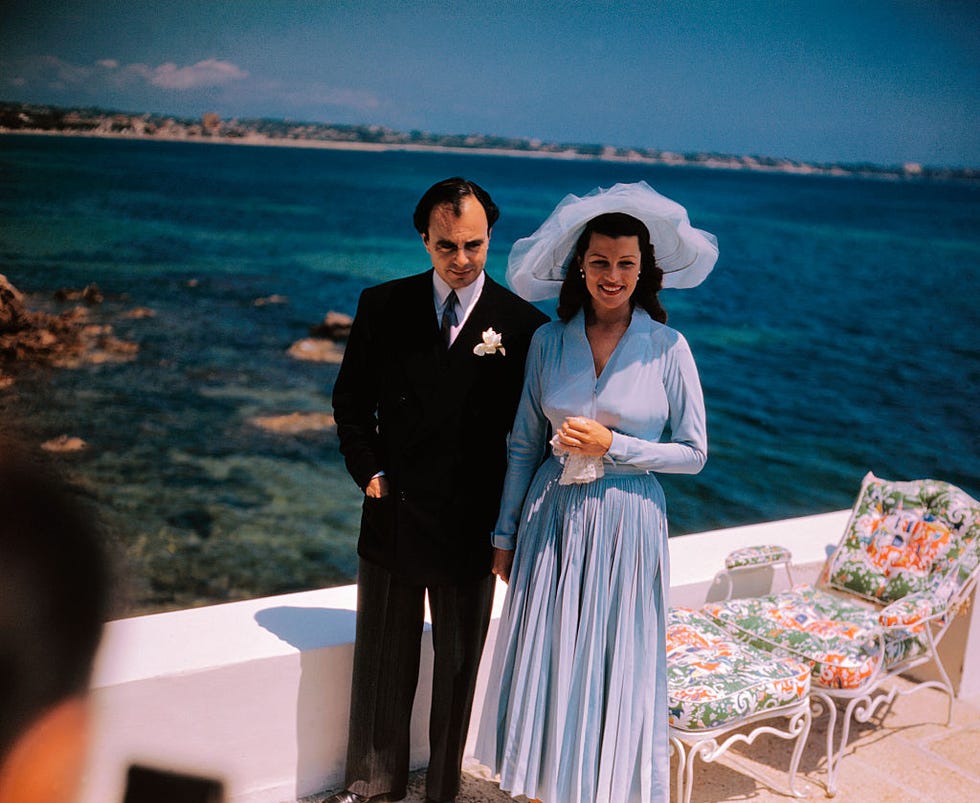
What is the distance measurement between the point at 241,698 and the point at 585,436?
1.19 metres

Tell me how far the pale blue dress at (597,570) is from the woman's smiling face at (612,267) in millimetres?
107

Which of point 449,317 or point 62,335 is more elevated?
point 449,317

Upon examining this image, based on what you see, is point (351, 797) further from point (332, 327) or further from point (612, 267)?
point (332, 327)

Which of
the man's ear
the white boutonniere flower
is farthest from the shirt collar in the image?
the man's ear

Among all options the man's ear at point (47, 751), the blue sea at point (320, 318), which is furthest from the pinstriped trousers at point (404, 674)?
the blue sea at point (320, 318)

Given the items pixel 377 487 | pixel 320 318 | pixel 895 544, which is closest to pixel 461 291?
pixel 377 487

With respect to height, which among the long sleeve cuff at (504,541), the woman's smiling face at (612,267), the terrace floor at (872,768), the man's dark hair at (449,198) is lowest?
the terrace floor at (872,768)

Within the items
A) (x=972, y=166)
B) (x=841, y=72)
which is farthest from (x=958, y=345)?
(x=841, y=72)

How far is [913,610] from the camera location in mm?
3295

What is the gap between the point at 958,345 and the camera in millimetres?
25766

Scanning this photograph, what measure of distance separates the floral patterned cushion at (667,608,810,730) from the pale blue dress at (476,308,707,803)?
248 mm

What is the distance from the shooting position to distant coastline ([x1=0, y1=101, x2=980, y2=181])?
25.3 m

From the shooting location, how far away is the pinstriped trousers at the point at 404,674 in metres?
2.68

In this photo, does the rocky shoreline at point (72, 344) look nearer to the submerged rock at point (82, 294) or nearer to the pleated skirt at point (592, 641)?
the submerged rock at point (82, 294)
